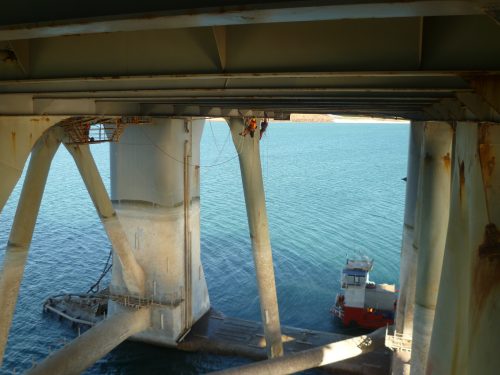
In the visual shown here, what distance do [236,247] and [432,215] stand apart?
24750mm

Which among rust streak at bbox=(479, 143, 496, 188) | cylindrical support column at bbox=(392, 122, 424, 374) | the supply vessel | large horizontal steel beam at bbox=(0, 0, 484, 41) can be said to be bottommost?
the supply vessel

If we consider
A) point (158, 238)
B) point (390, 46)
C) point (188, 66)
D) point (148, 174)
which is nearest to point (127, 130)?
point (148, 174)

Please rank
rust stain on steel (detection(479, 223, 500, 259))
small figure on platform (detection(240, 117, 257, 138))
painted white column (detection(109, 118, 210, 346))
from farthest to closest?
painted white column (detection(109, 118, 210, 346))
small figure on platform (detection(240, 117, 257, 138))
rust stain on steel (detection(479, 223, 500, 259))

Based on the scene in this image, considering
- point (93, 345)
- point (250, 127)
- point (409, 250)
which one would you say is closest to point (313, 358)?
point (409, 250)

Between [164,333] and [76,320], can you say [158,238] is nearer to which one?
[164,333]

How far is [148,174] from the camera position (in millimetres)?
23562

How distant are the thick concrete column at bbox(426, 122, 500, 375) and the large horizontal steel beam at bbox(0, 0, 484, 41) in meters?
1.64

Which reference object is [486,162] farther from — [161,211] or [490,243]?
[161,211]

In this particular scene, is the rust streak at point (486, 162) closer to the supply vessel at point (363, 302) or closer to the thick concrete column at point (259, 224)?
the thick concrete column at point (259, 224)

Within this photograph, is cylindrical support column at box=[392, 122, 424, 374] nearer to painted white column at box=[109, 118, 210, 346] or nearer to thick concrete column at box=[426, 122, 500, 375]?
→ painted white column at box=[109, 118, 210, 346]

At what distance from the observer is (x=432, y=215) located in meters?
14.4

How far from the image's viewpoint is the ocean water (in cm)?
2472

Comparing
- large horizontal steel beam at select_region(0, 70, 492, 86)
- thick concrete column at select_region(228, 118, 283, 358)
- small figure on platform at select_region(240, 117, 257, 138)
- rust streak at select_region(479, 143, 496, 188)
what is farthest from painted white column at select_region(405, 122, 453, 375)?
rust streak at select_region(479, 143, 496, 188)

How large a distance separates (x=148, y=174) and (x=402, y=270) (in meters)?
11.9
